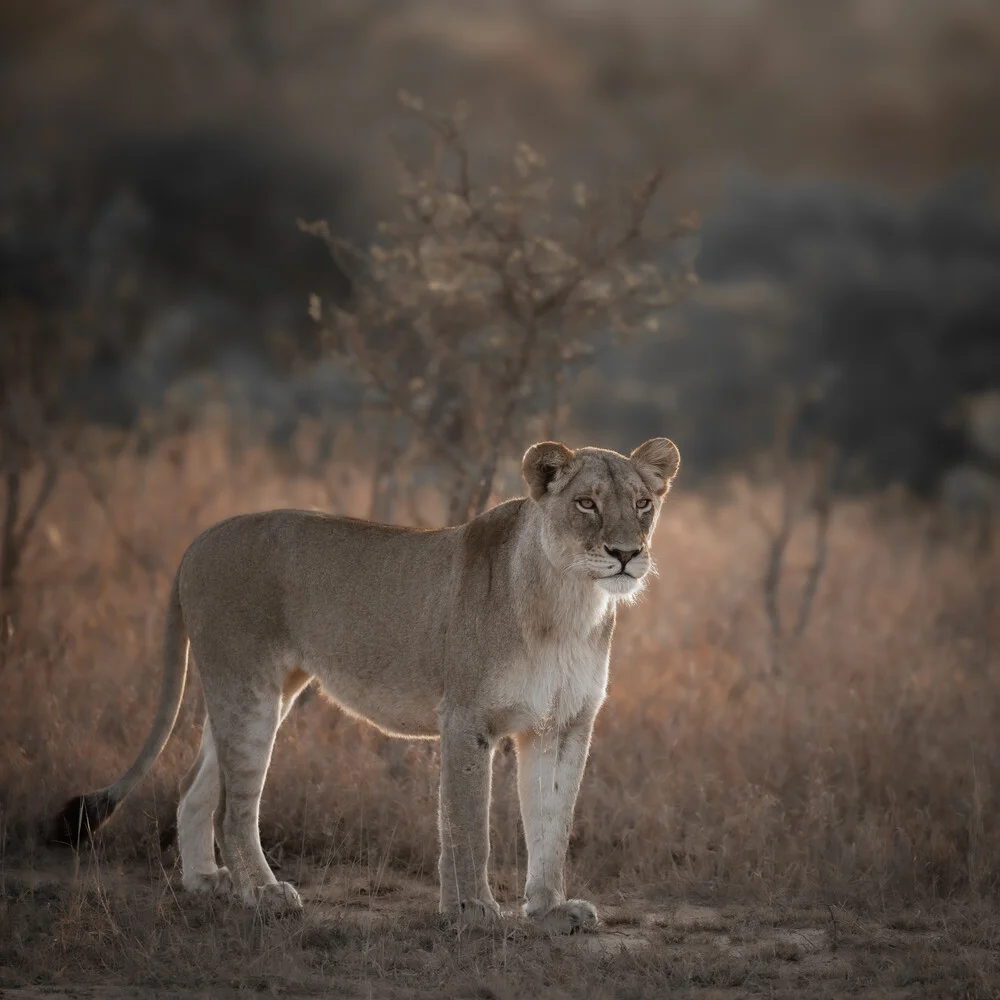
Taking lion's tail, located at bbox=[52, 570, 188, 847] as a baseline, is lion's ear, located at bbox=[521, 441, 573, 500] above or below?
above

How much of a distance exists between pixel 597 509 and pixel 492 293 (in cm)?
354

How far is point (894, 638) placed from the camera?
397 inches

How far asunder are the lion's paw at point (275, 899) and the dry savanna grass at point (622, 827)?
11cm

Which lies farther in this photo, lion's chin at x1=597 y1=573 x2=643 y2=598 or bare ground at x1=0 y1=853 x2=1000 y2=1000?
lion's chin at x1=597 y1=573 x2=643 y2=598

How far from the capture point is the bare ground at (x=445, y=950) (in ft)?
15.0

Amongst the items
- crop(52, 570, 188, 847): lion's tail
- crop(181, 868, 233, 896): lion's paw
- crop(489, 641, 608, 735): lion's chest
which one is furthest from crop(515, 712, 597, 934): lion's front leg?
crop(52, 570, 188, 847): lion's tail

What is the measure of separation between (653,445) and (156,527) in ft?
23.5

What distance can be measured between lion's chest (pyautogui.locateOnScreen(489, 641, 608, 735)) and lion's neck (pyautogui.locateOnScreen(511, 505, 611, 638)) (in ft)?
0.21

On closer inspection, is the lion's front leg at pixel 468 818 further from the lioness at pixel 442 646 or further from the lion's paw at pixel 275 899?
the lion's paw at pixel 275 899

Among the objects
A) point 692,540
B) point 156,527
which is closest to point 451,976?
point 156,527

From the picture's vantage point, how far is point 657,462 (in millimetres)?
5371

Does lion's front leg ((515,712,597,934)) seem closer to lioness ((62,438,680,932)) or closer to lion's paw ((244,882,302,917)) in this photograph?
lioness ((62,438,680,932))

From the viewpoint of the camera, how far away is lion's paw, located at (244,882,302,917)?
5.30m

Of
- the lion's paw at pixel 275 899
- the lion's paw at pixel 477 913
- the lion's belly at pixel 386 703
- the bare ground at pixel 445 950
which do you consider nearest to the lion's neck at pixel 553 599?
the lion's belly at pixel 386 703
